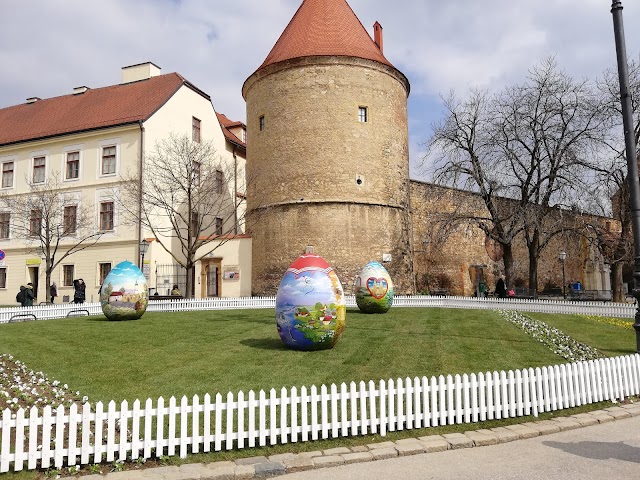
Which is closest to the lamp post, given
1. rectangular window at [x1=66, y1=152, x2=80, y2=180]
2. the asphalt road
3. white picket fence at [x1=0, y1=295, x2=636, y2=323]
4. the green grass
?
the green grass

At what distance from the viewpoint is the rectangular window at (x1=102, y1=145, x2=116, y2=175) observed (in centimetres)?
2973

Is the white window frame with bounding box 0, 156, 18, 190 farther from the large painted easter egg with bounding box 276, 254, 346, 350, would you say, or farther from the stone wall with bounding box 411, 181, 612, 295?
the large painted easter egg with bounding box 276, 254, 346, 350

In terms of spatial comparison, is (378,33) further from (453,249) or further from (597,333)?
(597,333)

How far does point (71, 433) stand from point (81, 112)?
32556 mm

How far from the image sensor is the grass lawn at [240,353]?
308 inches

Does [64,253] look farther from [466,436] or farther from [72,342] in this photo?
[466,436]

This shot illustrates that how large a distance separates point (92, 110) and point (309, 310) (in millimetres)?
28622

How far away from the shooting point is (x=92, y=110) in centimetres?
3234

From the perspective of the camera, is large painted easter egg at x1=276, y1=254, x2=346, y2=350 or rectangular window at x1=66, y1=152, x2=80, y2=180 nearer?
large painted easter egg at x1=276, y1=254, x2=346, y2=350

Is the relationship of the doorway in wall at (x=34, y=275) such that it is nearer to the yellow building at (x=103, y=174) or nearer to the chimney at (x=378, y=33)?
the yellow building at (x=103, y=174)

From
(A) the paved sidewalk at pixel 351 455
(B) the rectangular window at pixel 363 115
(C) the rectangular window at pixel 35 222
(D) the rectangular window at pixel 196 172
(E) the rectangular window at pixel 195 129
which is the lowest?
(A) the paved sidewalk at pixel 351 455

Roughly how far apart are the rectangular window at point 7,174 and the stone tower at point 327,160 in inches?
655

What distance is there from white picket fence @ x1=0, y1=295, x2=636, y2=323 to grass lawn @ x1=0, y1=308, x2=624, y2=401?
3111mm

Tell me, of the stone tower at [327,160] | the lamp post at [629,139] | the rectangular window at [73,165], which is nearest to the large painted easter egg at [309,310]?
the lamp post at [629,139]
